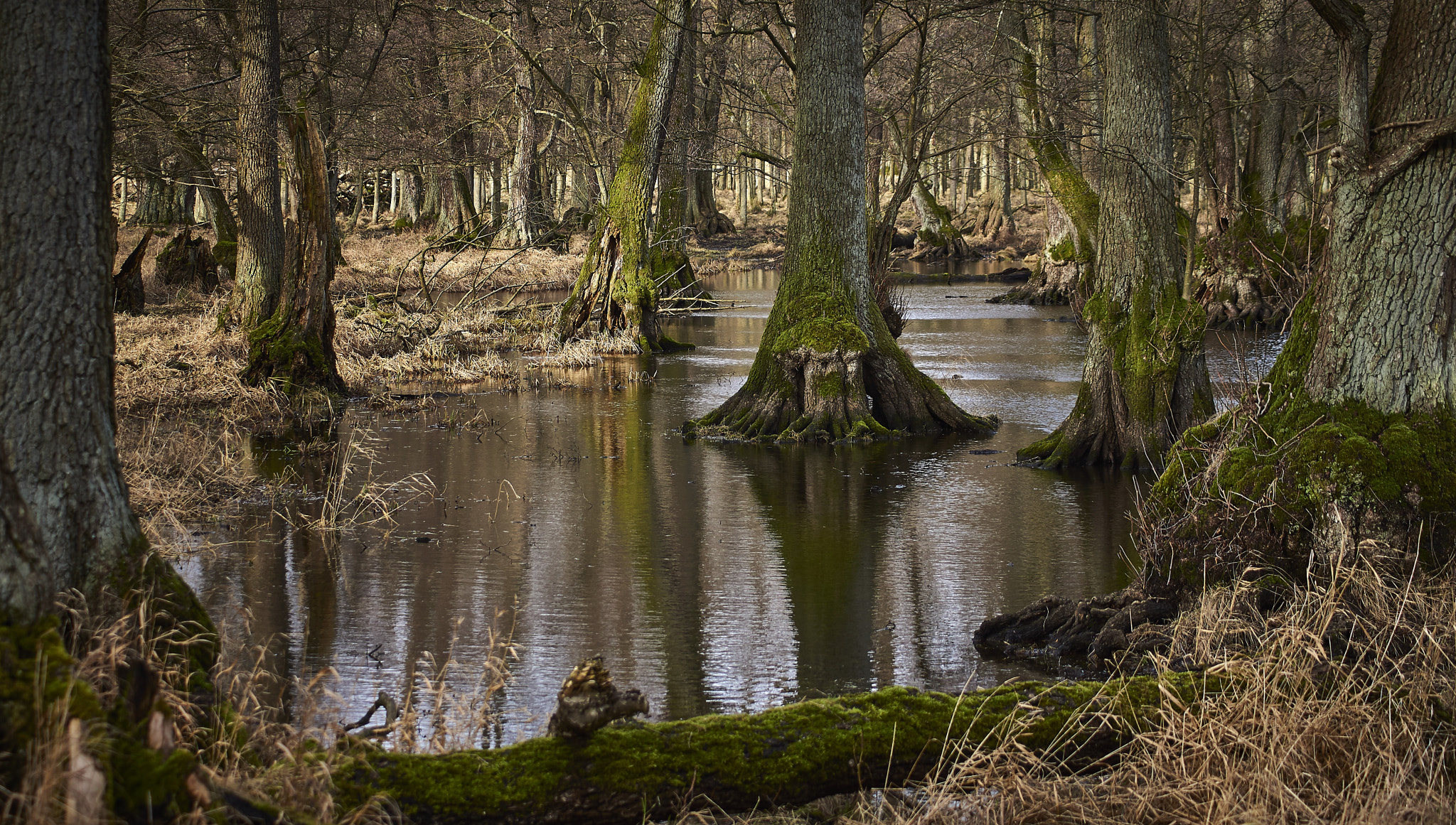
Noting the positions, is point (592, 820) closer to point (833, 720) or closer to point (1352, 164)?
point (833, 720)

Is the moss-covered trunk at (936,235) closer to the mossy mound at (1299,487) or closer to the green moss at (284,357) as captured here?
the green moss at (284,357)

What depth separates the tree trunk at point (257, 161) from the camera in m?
16.4

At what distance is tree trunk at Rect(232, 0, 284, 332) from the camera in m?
16.4

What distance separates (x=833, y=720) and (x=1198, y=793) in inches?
50.9

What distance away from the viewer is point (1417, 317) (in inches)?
248

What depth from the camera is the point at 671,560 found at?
8641 mm

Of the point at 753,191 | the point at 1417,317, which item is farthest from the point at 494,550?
the point at 753,191

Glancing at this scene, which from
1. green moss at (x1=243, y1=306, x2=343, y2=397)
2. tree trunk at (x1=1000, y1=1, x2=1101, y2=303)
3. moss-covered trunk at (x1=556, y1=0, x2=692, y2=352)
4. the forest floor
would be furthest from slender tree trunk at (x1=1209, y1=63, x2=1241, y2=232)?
the forest floor

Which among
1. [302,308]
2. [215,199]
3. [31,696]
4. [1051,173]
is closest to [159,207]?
[215,199]

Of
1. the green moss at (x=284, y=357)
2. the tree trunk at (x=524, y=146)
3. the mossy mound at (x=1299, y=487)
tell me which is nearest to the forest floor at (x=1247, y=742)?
the mossy mound at (x=1299, y=487)

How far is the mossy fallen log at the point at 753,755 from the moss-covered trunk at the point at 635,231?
659 inches

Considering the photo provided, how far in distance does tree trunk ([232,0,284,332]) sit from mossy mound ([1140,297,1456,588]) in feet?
42.6

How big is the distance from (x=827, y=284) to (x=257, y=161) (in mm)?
8601

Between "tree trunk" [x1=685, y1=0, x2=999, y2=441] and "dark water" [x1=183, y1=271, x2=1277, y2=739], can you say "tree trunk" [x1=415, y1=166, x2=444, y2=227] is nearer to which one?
"dark water" [x1=183, y1=271, x2=1277, y2=739]
